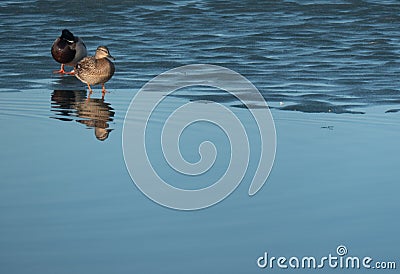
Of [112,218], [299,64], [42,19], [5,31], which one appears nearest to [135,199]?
[112,218]

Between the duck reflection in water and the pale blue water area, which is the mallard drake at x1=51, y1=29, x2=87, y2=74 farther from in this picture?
the duck reflection in water

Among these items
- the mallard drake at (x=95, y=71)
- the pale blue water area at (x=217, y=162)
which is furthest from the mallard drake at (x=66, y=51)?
the mallard drake at (x=95, y=71)

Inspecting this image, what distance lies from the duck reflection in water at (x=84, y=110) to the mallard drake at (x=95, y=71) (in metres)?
0.21

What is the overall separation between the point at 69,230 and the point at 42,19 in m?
14.8

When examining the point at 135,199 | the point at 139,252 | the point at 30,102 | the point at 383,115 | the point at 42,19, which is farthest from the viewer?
the point at 42,19

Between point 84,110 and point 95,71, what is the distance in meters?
1.66

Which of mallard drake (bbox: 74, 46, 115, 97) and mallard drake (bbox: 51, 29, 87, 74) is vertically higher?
mallard drake (bbox: 51, 29, 87, 74)

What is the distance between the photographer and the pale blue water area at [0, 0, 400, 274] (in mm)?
6637

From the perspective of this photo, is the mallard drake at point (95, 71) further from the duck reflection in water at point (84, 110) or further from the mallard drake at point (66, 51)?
the mallard drake at point (66, 51)

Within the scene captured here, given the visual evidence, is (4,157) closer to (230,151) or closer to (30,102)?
(230,151)

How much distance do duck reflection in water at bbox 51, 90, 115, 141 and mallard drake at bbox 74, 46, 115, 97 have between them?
206 mm

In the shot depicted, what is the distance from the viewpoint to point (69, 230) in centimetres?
696

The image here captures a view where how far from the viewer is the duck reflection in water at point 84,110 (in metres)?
10.6

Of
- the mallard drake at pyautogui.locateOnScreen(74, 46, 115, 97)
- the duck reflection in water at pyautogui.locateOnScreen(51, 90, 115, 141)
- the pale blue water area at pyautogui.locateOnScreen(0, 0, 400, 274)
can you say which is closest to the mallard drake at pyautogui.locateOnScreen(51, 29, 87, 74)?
the pale blue water area at pyautogui.locateOnScreen(0, 0, 400, 274)
